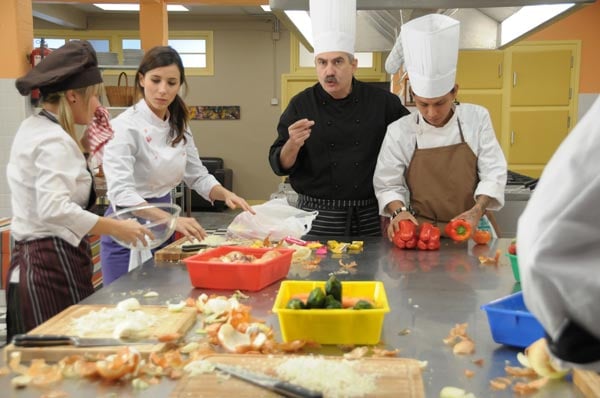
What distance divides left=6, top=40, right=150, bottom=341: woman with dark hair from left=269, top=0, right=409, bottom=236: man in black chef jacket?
910mm

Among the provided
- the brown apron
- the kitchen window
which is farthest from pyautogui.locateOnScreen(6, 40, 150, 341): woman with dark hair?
the kitchen window

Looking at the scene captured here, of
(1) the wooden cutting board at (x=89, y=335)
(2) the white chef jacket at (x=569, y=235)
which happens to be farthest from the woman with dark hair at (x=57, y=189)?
(2) the white chef jacket at (x=569, y=235)

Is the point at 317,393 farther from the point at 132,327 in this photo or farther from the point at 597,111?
the point at 597,111

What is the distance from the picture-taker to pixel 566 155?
594 mm

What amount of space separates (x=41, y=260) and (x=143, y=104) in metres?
0.85

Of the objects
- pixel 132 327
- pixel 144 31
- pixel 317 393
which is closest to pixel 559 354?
pixel 317 393

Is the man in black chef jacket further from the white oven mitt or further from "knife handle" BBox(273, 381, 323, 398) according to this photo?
"knife handle" BBox(273, 381, 323, 398)

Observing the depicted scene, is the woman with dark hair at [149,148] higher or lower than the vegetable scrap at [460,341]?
higher

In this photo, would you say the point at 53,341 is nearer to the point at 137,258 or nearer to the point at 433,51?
the point at 137,258

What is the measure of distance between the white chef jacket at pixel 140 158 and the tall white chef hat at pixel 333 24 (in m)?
0.75

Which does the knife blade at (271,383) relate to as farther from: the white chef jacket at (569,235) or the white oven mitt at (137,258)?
the white oven mitt at (137,258)

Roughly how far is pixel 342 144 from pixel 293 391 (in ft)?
6.17

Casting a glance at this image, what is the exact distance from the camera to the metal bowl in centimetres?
212

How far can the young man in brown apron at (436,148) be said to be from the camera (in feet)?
8.34
